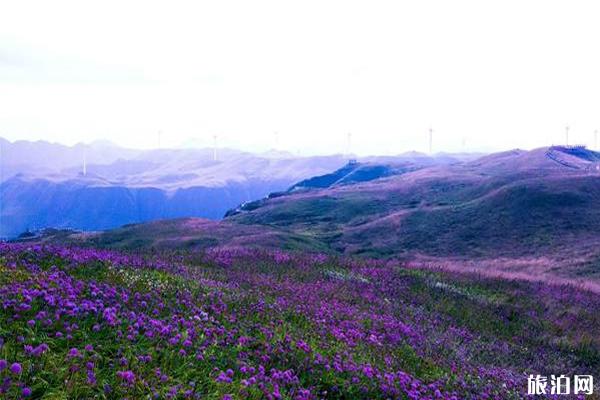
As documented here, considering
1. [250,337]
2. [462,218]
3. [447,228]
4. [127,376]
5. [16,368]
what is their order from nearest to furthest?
[16,368], [127,376], [250,337], [447,228], [462,218]

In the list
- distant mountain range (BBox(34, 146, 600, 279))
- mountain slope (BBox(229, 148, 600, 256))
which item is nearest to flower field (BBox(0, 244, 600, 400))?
distant mountain range (BBox(34, 146, 600, 279))

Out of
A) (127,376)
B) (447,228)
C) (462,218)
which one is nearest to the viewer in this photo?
(127,376)

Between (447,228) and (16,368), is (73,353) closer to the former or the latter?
(16,368)

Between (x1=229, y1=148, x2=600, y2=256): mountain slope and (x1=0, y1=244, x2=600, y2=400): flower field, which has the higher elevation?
(x1=0, y1=244, x2=600, y2=400): flower field

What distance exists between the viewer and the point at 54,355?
657 cm

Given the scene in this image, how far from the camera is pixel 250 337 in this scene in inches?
368

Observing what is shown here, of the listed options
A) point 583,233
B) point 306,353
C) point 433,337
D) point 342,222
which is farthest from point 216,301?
point 342,222

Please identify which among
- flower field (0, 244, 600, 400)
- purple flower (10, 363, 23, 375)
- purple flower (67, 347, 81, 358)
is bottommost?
flower field (0, 244, 600, 400)

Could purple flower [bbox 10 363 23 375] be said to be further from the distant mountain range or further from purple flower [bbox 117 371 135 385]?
the distant mountain range

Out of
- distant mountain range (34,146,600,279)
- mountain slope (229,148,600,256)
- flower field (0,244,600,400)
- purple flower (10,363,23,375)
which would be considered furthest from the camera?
mountain slope (229,148,600,256)

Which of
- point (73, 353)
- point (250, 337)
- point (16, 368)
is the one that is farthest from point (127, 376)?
point (250, 337)

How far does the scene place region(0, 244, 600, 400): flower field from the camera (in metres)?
6.75

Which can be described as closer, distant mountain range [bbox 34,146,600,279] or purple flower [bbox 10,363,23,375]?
purple flower [bbox 10,363,23,375]

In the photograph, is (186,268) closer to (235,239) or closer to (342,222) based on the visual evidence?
(235,239)
